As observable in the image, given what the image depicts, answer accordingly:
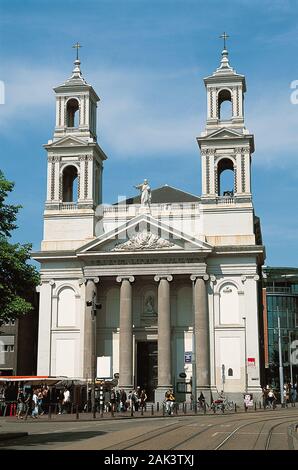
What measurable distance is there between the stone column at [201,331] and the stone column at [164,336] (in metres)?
2.34

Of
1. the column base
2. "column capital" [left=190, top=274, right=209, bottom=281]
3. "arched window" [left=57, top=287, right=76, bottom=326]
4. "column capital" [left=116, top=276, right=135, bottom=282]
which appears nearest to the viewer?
the column base

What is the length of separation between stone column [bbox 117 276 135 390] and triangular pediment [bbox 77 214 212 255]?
2743 millimetres

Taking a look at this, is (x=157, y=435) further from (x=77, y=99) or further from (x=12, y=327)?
(x=12, y=327)

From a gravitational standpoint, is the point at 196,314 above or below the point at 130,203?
below

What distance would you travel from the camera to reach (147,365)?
240ft

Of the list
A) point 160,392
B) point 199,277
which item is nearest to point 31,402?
point 160,392

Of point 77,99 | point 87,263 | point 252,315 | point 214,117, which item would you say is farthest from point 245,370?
point 77,99

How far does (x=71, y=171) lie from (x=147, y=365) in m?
20.1

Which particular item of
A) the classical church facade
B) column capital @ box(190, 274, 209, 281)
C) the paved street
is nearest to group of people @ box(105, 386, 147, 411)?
the classical church facade

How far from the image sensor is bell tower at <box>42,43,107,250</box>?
74.1 metres

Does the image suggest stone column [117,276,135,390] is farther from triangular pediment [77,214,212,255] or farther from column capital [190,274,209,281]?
column capital [190,274,209,281]

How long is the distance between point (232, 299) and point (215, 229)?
6.48 metres

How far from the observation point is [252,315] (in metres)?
69.4

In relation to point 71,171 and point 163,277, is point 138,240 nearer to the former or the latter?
point 163,277
